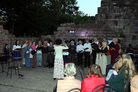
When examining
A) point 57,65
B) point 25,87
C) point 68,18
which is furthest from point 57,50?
point 68,18

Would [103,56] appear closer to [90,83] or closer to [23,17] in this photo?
[90,83]

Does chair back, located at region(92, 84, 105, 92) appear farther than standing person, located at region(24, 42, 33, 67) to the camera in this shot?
No

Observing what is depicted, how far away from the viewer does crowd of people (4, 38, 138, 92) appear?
11.5 ft

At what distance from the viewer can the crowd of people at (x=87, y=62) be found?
3500 millimetres

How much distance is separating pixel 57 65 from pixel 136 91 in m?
4.79

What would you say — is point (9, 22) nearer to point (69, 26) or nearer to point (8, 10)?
point (8, 10)

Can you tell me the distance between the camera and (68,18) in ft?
98.4

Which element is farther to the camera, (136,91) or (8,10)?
(8,10)

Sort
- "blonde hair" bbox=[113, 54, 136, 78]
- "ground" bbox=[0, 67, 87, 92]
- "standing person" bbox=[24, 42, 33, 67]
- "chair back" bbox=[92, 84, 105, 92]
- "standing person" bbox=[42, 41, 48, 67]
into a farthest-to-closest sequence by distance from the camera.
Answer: "standing person" bbox=[42, 41, 48, 67] → "standing person" bbox=[24, 42, 33, 67] → "ground" bbox=[0, 67, 87, 92] → "blonde hair" bbox=[113, 54, 136, 78] → "chair back" bbox=[92, 84, 105, 92]

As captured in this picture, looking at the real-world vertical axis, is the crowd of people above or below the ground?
above

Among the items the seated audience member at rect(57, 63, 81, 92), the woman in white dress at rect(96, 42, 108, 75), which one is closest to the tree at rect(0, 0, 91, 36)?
the woman in white dress at rect(96, 42, 108, 75)

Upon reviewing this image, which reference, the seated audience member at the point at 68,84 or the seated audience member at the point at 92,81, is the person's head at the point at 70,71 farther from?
the seated audience member at the point at 92,81

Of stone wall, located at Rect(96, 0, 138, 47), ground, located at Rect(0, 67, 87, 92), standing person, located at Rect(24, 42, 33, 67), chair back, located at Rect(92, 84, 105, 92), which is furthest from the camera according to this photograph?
stone wall, located at Rect(96, 0, 138, 47)

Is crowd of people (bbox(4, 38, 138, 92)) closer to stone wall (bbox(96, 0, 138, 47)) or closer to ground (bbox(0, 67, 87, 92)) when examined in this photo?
ground (bbox(0, 67, 87, 92))
